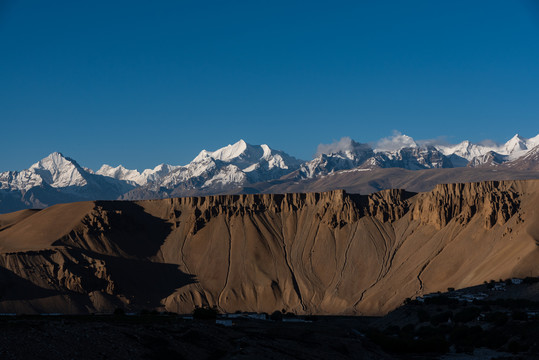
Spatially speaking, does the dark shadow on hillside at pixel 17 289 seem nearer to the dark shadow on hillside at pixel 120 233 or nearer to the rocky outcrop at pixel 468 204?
the dark shadow on hillside at pixel 120 233

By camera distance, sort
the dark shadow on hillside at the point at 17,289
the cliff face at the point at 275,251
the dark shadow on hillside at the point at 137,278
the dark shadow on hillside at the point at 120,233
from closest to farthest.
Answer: the dark shadow on hillside at the point at 17,289 → the cliff face at the point at 275,251 → the dark shadow on hillside at the point at 137,278 → the dark shadow on hillside at the point at 120,233

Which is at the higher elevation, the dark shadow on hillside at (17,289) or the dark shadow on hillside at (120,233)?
the dark shadow on hillside at (120,233)

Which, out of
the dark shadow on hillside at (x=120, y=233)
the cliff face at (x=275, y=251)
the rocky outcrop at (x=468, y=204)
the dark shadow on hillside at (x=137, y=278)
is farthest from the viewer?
the dark shadow on hillside at (x=120, y=233)

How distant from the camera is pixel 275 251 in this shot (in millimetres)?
177500

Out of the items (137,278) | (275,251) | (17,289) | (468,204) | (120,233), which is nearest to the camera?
(17,289)

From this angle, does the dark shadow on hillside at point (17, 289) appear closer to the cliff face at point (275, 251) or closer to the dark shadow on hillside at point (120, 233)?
the cliff face at point (275, 251)

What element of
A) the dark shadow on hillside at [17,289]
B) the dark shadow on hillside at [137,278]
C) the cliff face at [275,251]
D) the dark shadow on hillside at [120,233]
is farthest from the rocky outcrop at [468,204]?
the dark shadow on hillside at [17,289]

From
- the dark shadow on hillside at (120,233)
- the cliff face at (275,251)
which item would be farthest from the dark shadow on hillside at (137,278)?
the dark shadow on hillside at (120,233)

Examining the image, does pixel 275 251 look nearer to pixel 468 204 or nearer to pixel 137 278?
pixel 137 278

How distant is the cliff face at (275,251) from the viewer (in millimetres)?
150375

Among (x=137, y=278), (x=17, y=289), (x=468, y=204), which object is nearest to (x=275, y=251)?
(x=137, y=278)

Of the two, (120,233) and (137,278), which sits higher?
(120,233)

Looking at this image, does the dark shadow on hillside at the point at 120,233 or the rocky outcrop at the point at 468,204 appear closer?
the rocky outcrop at the point at 468,204

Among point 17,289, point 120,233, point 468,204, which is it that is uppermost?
point 468,204
